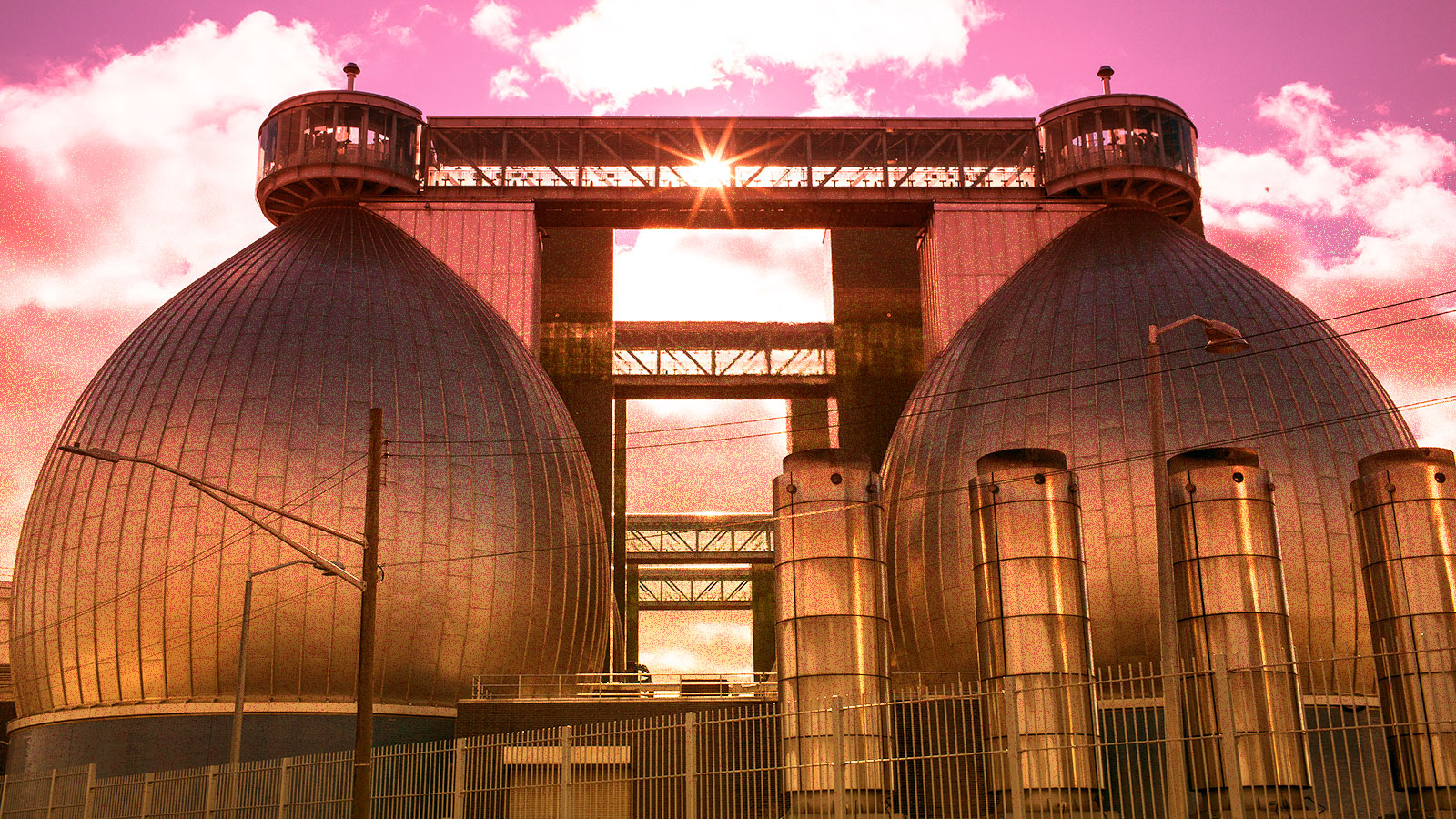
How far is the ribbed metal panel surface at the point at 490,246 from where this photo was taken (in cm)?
5050

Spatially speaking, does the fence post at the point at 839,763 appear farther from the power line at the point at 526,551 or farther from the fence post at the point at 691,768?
the power line at the point at 526,551

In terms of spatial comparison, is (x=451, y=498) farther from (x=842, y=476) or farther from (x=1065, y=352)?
(x=1065, y=352)

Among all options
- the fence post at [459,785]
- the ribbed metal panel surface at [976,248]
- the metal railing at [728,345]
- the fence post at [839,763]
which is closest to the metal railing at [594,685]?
the fence post at [459,785]

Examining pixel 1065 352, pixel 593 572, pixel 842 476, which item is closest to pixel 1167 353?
pixel 1065 352

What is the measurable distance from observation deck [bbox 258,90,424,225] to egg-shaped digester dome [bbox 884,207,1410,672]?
2001cm

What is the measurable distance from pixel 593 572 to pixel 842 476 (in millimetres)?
13351

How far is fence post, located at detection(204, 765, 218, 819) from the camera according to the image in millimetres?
29922

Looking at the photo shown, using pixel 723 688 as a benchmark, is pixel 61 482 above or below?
above

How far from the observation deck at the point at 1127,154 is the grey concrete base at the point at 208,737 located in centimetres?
2885

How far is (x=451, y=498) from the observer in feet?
126

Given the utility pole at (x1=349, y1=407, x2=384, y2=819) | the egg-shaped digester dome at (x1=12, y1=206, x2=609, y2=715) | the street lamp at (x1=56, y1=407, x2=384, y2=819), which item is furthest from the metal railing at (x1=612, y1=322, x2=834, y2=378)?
the utility pole at (x1=349, y1=407, x2=384, y2=819)

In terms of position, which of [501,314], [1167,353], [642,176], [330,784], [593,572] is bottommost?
[330,784]

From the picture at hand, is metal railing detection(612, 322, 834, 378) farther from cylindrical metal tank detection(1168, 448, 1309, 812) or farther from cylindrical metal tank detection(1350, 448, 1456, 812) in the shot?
cylindrical metal tank detection(1168, 448, 1309, 812)

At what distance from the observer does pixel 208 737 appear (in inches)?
1419
